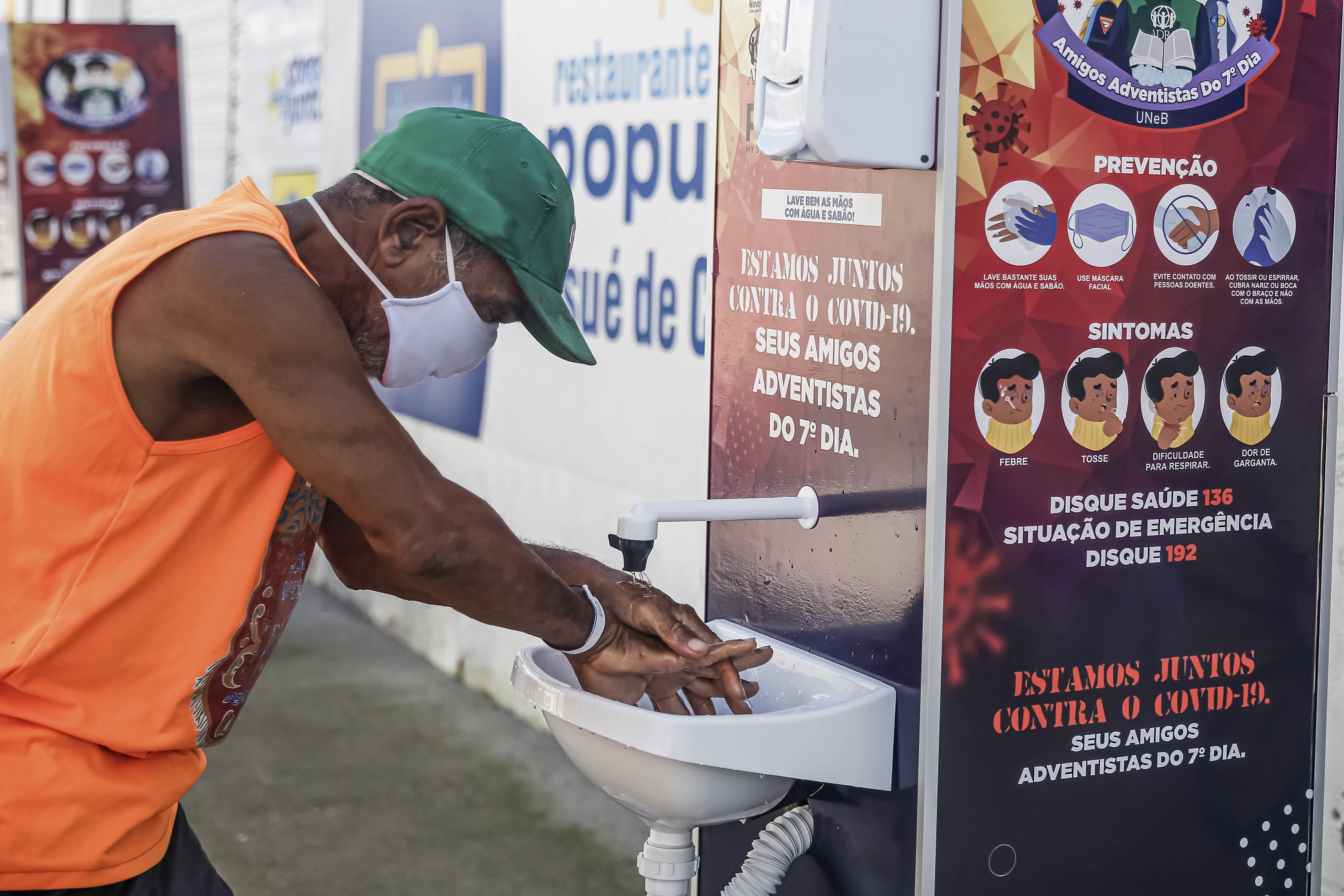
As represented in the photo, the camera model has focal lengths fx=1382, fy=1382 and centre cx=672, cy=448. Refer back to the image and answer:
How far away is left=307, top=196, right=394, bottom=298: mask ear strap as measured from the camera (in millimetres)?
1636

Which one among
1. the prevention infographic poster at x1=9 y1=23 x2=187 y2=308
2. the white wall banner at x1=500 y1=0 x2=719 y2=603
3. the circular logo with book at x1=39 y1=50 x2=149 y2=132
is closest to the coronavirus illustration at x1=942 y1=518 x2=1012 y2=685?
the white wall banner at x1=500 y1=0 x2=719 y2=603

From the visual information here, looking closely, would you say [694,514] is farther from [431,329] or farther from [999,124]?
[999,124]

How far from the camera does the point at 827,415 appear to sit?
6.56ft

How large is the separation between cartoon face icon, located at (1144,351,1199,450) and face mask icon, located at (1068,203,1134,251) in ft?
0.57

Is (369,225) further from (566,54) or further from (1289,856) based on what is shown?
(566,54)

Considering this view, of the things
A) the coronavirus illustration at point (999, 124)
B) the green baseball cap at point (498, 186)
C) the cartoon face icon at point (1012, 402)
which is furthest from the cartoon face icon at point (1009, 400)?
the green baseball cap at point (498, 186)

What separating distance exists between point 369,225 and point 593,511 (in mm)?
2460

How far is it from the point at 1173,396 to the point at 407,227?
40.8 inches

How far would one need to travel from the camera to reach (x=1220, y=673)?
1.97 metres

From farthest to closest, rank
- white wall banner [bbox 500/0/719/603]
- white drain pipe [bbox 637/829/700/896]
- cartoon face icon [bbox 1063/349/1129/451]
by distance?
white wall banner [bbox 500/0/719/603]
white drain pipe [bbox 637/829/700/896]
cartoon face icon [bbox 1063/349/1129/451]

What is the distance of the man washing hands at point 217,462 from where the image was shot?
4.81 feet

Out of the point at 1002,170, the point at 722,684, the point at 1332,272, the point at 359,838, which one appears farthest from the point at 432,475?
the point at 359,838

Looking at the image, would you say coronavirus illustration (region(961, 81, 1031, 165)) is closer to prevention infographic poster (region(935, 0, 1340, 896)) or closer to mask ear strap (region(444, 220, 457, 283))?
prevention infographic poster (region(935, 0, 1340, 896))

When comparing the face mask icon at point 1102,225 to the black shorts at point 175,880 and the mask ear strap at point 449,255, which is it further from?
the black shorts at point 175,880
